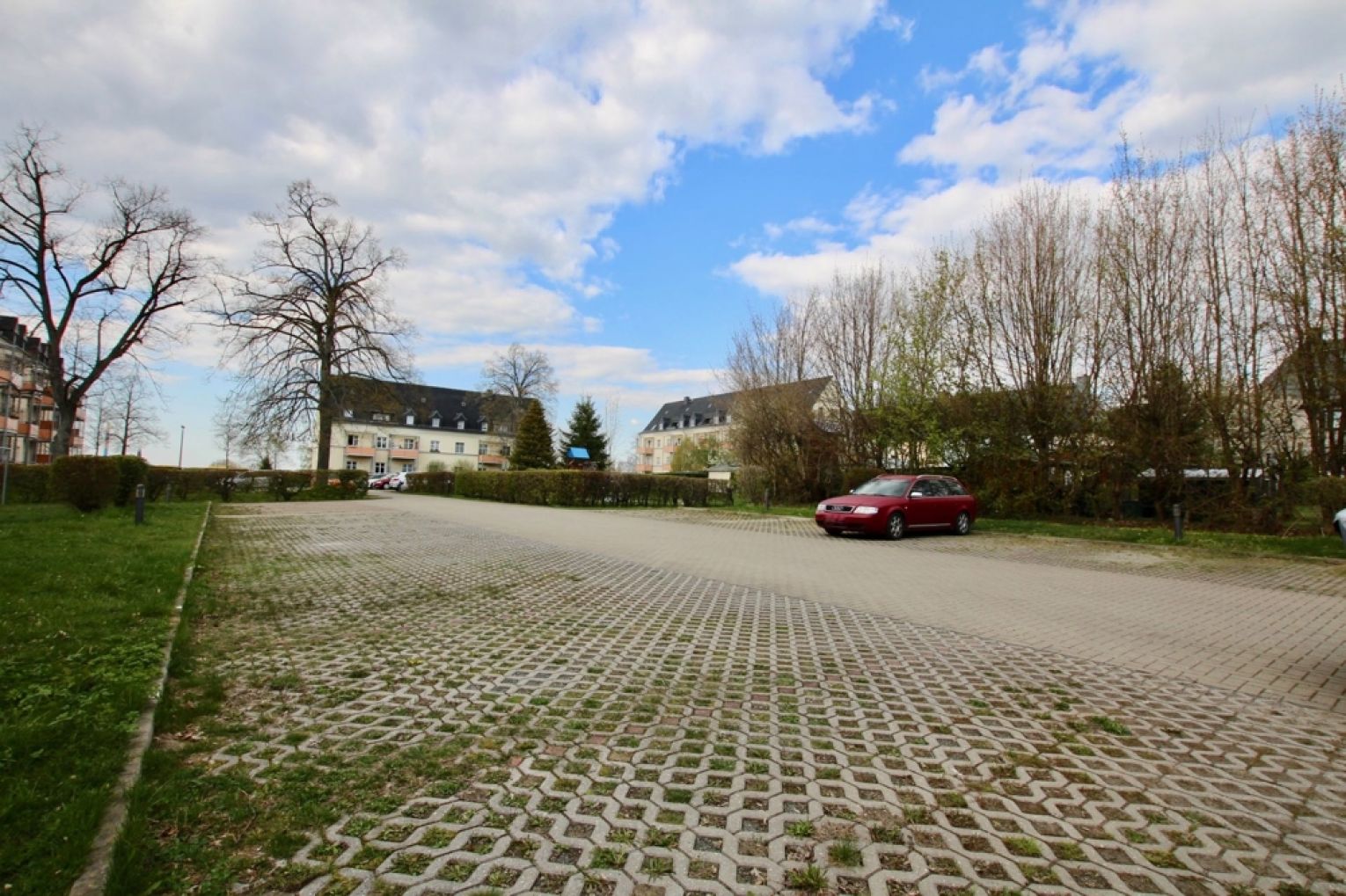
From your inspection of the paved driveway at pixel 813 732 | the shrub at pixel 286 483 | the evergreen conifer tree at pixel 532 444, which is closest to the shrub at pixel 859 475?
the paved driveway at pixel 813 732

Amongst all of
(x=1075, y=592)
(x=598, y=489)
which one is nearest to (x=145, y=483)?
(x=598, y=489)

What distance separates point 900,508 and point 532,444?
129ft

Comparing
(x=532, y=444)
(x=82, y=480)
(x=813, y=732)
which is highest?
(x=532, y=444)

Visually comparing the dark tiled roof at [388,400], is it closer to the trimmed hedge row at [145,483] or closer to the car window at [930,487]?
the trimmed hedge row at [145,483]

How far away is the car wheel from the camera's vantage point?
55.1ft

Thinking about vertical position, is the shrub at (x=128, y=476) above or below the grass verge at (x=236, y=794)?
above

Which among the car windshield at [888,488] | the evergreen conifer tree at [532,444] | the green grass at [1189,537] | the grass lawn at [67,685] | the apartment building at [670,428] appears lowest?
the grass lawn at [67,685]

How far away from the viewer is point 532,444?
2061 inches

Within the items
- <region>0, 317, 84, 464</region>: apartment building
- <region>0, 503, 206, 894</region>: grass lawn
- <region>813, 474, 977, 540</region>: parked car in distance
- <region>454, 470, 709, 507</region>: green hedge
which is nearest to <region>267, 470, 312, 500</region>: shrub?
<region>454, 470, 709, 507</region>: green hedge

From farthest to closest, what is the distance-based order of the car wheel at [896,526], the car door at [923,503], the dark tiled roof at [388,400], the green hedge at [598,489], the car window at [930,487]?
1. the dark tiled roof at [388,400]
2. the green hedge at [598,489]
3. the car window at [930,487]
4. the car door at [923,503]
5. the car wheel at [896,526]

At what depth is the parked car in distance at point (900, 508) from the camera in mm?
16656

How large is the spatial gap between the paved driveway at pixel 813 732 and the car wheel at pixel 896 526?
24.3ft

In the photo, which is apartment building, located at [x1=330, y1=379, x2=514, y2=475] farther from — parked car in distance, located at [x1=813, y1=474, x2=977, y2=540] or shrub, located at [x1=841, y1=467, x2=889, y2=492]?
parked car in distance, located at [x1=813, y1=474, x2=977, y2=540]

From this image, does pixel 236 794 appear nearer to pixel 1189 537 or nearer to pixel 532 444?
pixel 1189 537
